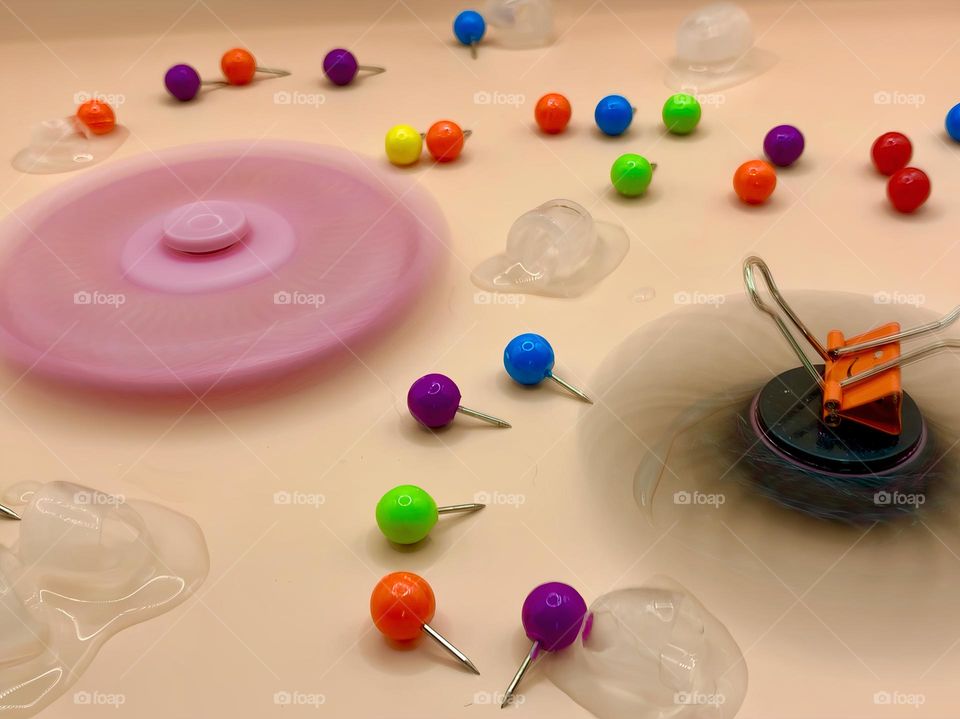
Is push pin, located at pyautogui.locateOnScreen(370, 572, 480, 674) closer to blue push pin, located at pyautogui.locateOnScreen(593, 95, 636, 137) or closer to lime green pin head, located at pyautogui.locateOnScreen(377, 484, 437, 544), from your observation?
lime green pin head, located at pyautogui.locateOnScreen(377, 484, 437, 544)

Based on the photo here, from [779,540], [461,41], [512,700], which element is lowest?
[512,700]

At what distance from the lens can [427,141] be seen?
7.48 feet

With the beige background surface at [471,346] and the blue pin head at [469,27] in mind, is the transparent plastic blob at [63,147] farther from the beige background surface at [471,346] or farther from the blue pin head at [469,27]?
the blue pin head at [469,27]

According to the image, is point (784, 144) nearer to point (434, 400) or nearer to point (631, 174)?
point (631, 174)

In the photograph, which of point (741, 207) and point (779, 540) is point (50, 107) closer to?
point (741, 207)

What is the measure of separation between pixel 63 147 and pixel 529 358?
4.72ft

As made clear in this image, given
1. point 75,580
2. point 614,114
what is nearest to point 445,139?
point 614,114

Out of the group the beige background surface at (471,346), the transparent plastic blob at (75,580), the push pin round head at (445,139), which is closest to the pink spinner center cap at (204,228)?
the beige background surface at (471,346)

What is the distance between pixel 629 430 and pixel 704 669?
43 centimetres

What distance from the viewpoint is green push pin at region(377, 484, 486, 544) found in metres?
1.34

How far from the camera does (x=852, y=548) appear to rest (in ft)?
4.33

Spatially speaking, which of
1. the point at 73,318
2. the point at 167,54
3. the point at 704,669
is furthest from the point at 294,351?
the point at 167,54

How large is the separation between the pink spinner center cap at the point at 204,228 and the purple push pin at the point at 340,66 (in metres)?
0.78

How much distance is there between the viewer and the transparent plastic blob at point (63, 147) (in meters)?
2.36
